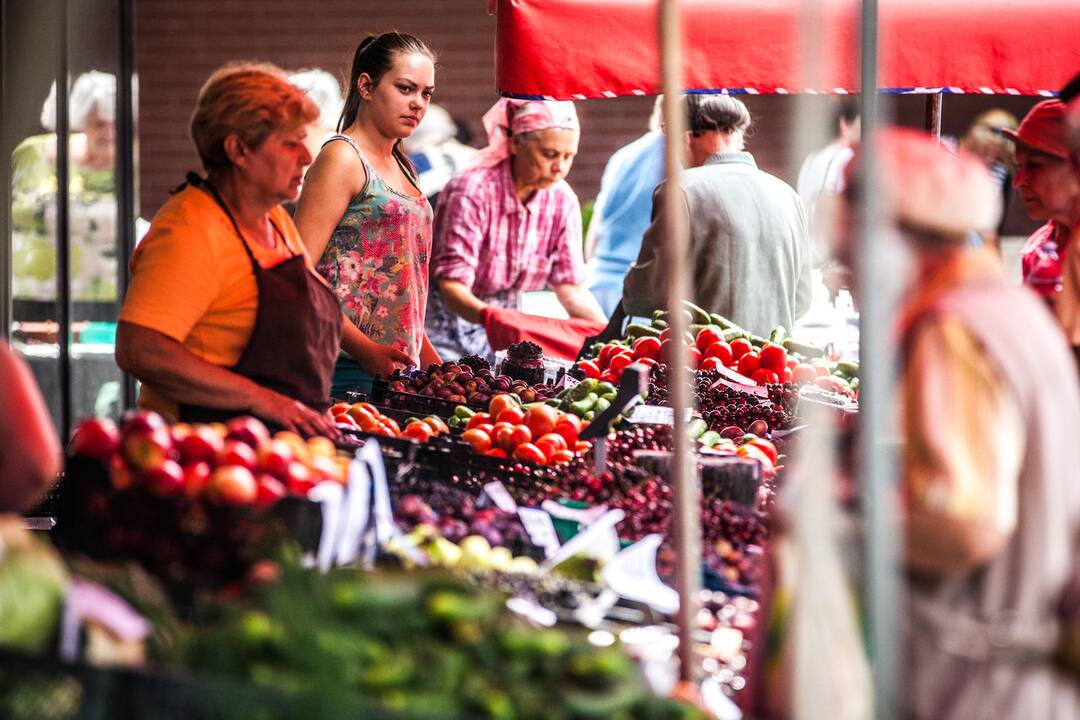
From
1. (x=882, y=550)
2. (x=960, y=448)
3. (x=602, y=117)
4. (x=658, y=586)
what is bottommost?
(x=658, y=586)

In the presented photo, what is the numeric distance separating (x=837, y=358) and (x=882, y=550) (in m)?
3.81

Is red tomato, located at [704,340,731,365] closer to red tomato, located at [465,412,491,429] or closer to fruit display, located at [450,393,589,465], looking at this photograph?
fruit display, located at [450,393,589,465]

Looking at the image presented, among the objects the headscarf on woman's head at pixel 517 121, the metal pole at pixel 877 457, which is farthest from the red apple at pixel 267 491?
the headscarf on woman's head at pixel 517 121

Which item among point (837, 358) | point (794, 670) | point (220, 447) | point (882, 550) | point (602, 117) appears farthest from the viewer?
point (602, 117)

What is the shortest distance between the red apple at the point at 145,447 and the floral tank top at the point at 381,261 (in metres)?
1.77

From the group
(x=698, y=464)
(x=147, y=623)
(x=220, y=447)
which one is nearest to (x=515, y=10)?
(x=698, y=464)

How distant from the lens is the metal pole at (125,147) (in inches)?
259

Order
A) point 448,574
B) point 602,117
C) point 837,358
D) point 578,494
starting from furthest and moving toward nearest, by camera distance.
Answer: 1. point 602,117
2. point 837,358
3. point 578,494
4. point 448,574

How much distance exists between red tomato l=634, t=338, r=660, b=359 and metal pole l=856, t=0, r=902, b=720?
3.10 metres

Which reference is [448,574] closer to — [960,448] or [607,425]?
[960,448]

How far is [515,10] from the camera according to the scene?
4.59 metres

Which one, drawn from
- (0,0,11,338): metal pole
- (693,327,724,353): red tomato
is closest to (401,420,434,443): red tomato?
(693,327,724,353): red tomato

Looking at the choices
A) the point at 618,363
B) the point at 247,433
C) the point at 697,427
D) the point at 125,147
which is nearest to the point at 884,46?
the point at 618,363

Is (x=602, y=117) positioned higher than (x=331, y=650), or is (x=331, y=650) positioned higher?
(x=602, y=117)
